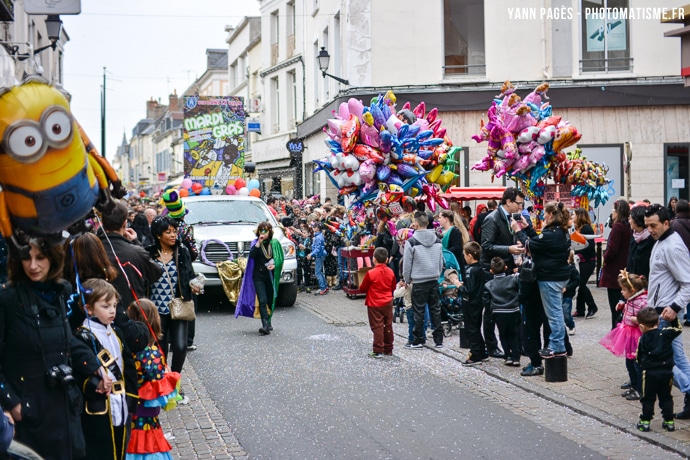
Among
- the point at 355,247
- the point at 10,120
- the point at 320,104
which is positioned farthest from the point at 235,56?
the point at 10,120

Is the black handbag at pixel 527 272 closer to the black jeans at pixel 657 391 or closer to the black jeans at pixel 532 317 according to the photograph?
the black jeans at pixel 532 317

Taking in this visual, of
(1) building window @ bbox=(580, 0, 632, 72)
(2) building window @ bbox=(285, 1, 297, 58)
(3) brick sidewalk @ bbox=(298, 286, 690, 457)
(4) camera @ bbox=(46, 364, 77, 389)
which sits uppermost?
(2) building window @ bbox=(285, 1, 297, 58)

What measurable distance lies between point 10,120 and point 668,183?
71.9 feet

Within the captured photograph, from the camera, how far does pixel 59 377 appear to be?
448 cm

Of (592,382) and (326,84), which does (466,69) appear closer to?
(326,84)

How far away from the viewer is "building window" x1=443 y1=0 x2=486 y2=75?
23.7 metres

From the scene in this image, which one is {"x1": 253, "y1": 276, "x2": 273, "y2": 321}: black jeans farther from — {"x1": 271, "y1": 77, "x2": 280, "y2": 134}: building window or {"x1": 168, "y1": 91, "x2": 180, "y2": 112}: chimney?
{"x1": 168, "y1": 91, "x2": 180, "y2": 112}: chimney

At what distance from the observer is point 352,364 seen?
10242mm

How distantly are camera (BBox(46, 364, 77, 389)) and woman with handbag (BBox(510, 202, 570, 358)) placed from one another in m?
5.73

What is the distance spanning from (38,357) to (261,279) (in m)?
8.13

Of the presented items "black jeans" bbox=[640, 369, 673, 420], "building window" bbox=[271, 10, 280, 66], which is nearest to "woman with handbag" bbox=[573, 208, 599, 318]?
"black jeans" bbox=[640, 369, 673, 420]

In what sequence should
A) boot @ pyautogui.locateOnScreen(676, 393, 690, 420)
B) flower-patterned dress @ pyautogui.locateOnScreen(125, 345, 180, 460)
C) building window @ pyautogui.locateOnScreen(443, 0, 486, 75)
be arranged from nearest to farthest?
flower-patterned dress @ pyautogui.locateOnScreen(125, 345, 180, 460), boot @ pyautogui.locateOnScreen(676, 393, 690, 420), building window @ pyautogui.locateOnScreen(443, 0, 486, 75)

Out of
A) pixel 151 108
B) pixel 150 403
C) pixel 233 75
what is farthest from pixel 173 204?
pixel 151 108

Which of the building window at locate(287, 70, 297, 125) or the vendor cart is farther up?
the building window at locate(287, 70, 297, 125)
